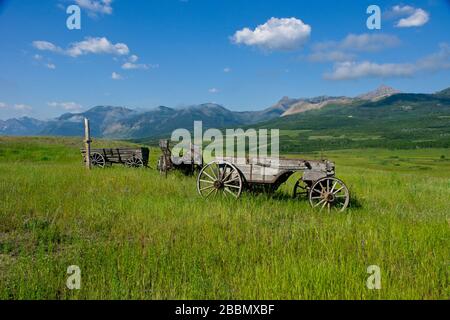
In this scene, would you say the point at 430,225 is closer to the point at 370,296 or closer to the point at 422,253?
the point at 422,253

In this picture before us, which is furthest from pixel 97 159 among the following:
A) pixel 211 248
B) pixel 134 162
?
pixel 211 248

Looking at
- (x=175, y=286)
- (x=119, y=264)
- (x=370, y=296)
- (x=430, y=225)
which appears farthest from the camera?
(x=430, y=225)

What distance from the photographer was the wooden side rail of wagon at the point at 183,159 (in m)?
14.9

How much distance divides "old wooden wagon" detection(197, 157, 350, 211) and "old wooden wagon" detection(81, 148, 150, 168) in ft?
36.6

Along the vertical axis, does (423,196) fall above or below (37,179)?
below

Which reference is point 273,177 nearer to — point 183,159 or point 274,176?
point 274,176

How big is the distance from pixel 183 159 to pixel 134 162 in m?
7.37

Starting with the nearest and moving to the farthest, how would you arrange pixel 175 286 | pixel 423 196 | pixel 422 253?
pixel 175 286 < pixel 422 253 < pixel 423 196

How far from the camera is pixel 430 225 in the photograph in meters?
7.25

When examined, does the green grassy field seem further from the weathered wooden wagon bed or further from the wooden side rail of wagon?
the wooden side rail of wagon

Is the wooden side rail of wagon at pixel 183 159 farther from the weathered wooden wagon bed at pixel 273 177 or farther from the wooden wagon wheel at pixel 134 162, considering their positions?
the wooden wagon wheel at pixel 134 162

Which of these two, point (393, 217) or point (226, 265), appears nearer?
point (226, 265)

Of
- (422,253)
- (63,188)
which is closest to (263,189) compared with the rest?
(422,253)

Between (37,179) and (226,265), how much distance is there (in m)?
10.4
